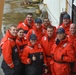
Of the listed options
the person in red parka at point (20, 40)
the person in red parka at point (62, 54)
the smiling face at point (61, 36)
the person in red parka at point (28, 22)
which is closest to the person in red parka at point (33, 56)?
the person in red parka at point (20, 40)

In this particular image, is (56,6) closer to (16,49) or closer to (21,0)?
(16,49)

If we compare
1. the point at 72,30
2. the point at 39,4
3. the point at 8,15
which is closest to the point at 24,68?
the point at 72,30

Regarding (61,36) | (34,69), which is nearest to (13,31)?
(34,69)

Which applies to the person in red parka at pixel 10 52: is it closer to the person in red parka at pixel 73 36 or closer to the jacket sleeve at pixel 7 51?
the jacket sleeve at pixel 7 51

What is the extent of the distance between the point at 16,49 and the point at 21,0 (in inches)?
565

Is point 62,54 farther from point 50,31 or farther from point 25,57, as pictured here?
point 25,57

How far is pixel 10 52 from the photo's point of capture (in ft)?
23.5

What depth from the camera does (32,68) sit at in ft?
24.2

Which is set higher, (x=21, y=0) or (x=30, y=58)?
(x=21, y=0)

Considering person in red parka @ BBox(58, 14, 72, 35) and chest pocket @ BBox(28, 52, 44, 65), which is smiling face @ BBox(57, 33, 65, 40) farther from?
person in red parka @ BBox(58, 14, 72, 35)

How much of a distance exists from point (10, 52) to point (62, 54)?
1189mm

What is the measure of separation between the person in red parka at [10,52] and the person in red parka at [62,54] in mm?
895

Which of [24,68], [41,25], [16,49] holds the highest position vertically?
[41,25]

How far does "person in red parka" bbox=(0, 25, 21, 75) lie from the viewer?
716 cm
